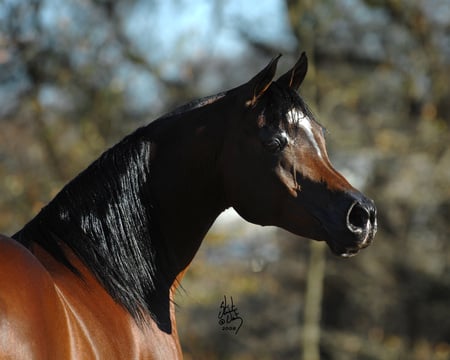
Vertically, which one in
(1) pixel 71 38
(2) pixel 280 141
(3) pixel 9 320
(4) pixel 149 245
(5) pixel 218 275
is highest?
(1) pixel 71 38

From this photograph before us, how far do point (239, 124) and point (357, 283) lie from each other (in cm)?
1336

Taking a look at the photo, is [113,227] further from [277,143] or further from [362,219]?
[362,219]

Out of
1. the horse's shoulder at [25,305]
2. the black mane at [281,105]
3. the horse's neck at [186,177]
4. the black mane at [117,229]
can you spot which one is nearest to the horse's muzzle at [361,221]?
the black mane at [281,105]

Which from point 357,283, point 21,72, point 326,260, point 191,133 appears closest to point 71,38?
point 21,72

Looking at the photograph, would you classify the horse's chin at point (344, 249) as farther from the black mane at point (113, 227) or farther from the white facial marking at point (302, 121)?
the black mane at point (113, 227)

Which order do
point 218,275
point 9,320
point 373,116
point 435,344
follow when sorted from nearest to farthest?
point 9,320 → point 218,275 → point 373,116 → point 435,344

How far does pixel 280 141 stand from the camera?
11.3 feet

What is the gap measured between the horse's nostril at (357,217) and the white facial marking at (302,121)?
1.07ft

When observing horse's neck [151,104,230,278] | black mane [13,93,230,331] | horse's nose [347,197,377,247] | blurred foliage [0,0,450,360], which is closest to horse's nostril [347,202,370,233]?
horse's nose [347,197,377,247]

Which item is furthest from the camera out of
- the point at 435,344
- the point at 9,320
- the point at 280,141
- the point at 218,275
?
the point at 435,344

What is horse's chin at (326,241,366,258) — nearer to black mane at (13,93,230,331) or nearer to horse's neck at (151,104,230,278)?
horse's neck at (151,104,230,278)

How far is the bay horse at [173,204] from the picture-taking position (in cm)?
323

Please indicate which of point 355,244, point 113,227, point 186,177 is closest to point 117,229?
point 113,227

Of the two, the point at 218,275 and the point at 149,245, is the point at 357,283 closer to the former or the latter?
the point at 218,275
